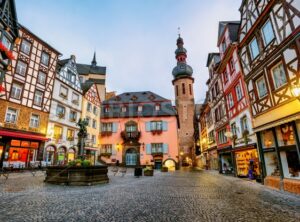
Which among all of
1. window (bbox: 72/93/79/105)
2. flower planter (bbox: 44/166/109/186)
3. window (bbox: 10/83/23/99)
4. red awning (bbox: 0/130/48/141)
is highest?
window (bbox: 72/93/79/105)

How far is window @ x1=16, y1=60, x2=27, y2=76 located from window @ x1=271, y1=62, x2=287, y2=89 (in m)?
21.0

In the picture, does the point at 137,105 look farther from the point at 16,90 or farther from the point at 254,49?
the point at 254,49

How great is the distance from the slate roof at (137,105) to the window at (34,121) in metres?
13.9

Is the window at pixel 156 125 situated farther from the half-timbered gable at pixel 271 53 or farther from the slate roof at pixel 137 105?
the half-timbered gable at pixel 271 53

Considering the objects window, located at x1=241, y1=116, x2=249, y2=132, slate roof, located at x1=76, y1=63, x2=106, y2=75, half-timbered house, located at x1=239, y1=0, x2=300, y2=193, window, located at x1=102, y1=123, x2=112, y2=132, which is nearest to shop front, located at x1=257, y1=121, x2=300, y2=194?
half-timbered house, located at x1=239, y1=0, x2=300, y2=193

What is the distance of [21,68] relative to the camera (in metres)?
17.6

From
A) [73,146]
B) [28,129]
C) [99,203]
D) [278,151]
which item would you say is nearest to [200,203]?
[99,203]

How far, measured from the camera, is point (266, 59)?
9.06 meters

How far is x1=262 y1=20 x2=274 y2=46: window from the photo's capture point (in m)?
8.88

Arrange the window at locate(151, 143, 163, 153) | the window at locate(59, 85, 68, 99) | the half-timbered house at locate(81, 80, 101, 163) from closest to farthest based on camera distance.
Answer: the window at locate(59, 85, 68, 99) → the half-timbered house at locate(81, 80, 101, 163) → the window at locate(151, 143, 163, 153)

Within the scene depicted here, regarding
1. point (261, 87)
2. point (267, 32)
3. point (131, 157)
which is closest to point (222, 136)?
point (261, 87)

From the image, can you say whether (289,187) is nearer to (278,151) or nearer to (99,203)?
(278,151)

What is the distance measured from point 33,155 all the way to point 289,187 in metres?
20.7

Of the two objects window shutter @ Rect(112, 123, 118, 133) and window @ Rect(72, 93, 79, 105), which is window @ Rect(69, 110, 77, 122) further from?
window shutter @ Rect(112, 123, 118, 133)
